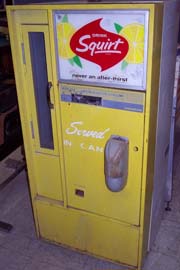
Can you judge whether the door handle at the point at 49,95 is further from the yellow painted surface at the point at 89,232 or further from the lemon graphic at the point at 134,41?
the yellow painted surface at the point at 89,232

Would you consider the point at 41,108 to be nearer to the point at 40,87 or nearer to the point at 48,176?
the point at 40,87

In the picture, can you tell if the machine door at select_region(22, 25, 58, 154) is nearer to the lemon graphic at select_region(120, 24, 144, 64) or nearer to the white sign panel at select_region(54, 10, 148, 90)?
the white sign panel at select_region(54, 10, 148, 90)

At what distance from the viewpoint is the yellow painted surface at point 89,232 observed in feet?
5.82

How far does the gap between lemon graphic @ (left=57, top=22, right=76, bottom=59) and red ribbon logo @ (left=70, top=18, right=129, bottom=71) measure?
0.06ft

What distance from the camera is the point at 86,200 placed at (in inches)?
70.3

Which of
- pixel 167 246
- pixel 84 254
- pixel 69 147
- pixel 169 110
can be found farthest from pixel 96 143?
pixel 167 246

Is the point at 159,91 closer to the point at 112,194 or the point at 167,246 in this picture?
the point at 112,194

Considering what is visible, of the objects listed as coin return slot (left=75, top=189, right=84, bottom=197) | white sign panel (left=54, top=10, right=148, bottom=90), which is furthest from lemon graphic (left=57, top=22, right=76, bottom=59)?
coin return slot (left=75, top=189, right=84, bottom=197)

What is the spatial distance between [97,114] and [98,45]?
1.10 ft

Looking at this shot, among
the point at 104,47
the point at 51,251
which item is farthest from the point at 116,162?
the point at 51,251

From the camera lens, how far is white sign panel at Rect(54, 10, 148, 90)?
1244 millimetres

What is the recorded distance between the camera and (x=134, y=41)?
125 centimetres

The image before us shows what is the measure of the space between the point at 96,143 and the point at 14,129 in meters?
1.06

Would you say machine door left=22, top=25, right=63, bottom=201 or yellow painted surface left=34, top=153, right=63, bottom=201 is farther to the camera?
yellow painted surface left=34, top=153, right=63, bottom=201
